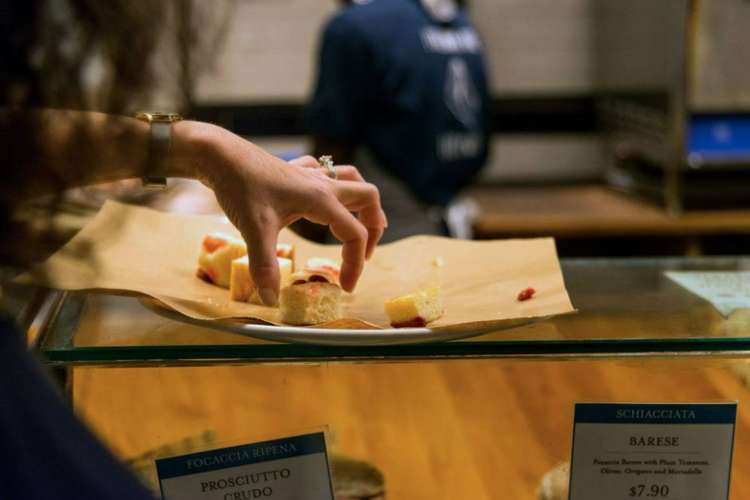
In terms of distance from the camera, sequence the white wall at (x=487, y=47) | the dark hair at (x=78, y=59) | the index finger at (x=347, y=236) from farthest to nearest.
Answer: the white wall at (x=487, y=47) → the index finger at (x=347, y=236) → the dark hair at (x=78, y=59)

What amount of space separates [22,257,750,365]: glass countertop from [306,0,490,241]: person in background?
5.78 feet

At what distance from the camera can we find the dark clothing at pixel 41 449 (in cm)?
66

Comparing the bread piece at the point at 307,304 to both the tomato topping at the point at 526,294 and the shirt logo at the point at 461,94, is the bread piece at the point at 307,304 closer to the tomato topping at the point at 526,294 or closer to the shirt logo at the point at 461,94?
the tomato topping at the point at 526,294

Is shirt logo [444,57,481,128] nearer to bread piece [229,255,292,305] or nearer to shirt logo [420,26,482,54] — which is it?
shirt logo [420,26,482,54]

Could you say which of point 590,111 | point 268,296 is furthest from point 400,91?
point 268,296

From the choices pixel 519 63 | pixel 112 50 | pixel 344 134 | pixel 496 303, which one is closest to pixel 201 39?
pixel 112 50

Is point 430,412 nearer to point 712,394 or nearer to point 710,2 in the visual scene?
point 712,394

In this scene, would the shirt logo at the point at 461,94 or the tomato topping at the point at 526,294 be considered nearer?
the tomato topping at the point at 526,294

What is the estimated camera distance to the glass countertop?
99 centimetres

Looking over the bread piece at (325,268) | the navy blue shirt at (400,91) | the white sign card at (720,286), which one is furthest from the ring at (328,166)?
the navy blue shirt at (400,91)

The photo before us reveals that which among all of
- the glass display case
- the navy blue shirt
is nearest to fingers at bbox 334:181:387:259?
the glass display case


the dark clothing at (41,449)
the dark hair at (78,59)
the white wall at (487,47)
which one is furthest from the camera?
the white wall at (487,47)

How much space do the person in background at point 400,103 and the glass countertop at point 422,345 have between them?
1.76 meters

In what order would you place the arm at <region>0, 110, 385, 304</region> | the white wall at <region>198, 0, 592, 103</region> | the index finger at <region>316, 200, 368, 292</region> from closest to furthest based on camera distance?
the arm at <region>0, 110, 385, 304</region>
the index finger at <region>316, 200, 368, 292</region>
the white wall at <region>198, 0, 592, 103</region>
